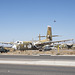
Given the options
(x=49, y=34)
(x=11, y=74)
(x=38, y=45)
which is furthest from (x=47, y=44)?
(x=11, y=74)

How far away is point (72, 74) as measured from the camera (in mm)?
11430

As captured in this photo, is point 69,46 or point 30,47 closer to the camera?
point 30,47

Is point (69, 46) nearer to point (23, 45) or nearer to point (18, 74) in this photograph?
point (23, 45)

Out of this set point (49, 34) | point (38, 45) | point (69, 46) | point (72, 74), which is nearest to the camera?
point (72, 74)

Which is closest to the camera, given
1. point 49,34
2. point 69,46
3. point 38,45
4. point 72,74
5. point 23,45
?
point 72,74

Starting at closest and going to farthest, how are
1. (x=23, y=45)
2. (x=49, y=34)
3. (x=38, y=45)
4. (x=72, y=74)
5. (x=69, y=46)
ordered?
(x=72, y=74)
(x=23, y=45)
(x=38, y=45)
(x=49, y=34)
(x=69, y=46)

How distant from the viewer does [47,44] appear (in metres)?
54.0

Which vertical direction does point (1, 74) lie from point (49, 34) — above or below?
below

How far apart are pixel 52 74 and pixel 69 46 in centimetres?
6397

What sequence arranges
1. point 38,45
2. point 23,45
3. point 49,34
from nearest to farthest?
point 23,45 → point 38,45 → point 49,34

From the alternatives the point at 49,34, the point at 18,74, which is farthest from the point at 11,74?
the point at 49,34

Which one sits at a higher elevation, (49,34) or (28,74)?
(49,34)

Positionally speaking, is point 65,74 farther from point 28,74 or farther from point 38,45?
point 38,45

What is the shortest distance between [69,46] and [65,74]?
63.9m
